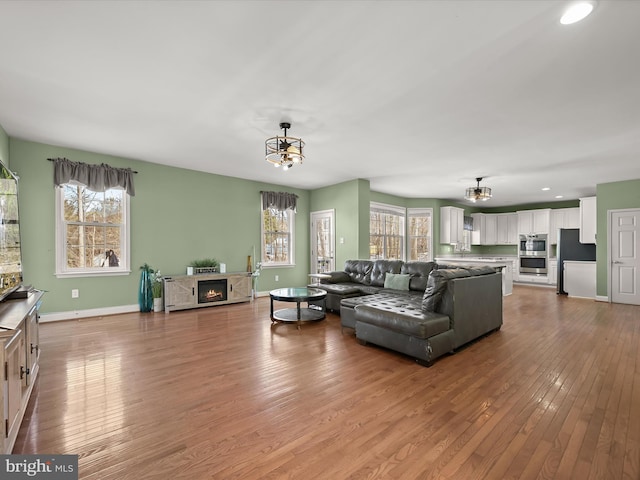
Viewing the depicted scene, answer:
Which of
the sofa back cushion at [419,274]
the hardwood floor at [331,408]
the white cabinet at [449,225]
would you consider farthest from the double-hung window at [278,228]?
the white cabinet at [449,225]

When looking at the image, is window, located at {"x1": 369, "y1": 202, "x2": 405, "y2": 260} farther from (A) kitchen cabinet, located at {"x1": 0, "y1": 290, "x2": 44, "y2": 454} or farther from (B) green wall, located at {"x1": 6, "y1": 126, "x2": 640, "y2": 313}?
(A) kitchen cabinet, located at {"x1": 0, "y1": 290, "x2": 44, "y2": 454}

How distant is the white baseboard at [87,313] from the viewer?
455 centimetres

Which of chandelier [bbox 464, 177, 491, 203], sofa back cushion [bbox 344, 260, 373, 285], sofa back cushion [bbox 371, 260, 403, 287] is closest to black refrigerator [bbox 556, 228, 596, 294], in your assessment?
chandelier [bbox 464, 177, 491, 203]

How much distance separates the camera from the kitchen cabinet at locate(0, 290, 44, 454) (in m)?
1.69

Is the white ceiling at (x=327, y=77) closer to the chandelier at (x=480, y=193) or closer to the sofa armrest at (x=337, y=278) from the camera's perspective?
the chandelier at (x=480, y=193)

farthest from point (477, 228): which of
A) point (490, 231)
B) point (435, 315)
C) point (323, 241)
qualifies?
point (435, 315)

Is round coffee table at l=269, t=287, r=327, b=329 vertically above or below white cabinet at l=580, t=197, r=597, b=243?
below

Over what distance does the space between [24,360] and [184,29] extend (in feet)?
8.85

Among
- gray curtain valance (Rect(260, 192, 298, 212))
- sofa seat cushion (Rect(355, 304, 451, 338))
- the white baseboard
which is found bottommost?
the white baseboard

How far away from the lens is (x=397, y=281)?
17.0 ft

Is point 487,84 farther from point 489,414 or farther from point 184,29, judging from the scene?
point 489,414

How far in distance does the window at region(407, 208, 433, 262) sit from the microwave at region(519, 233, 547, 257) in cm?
312

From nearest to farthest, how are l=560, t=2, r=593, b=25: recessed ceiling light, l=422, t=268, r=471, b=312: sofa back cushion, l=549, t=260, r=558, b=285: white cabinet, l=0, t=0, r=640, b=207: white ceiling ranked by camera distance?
l=560, t=2, r=593, b=25: recessed ceiling light
l=0, t=0, r=640, b=207: white ceiling
l=422, t=268, r=471, b=312: sofa back cushion
l=549, t=260, r=558, b=285: white cabinet

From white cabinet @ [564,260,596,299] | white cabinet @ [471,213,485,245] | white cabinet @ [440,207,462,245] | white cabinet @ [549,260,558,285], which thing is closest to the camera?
white cabinet @ [564,260,596,299]
